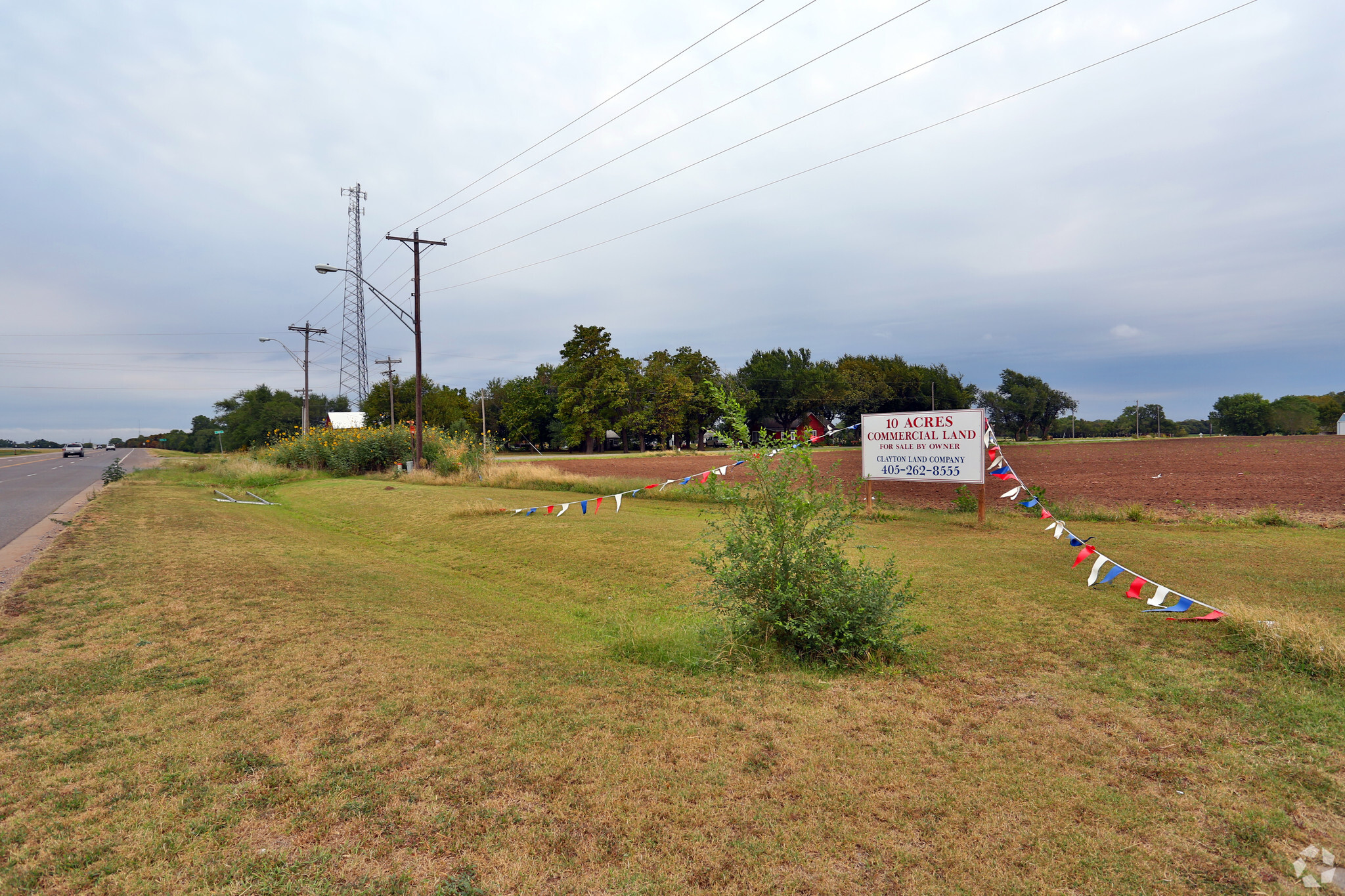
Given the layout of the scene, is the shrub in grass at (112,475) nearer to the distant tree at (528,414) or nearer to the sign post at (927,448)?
the sign post at (927,448)

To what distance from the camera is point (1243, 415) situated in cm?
11425

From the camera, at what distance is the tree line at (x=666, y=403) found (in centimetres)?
7169

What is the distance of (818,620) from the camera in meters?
4.99

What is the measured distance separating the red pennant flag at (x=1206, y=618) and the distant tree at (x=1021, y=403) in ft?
348

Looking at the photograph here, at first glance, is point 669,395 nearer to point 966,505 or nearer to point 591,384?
point 591,384

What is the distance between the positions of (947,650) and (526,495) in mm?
14773

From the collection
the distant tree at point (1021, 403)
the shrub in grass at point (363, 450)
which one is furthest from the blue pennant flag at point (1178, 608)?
the distant tree at point (1021, 403)

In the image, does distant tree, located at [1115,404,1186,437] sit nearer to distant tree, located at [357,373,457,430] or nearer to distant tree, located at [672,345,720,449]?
distant tree, located at [672,345,720,449]

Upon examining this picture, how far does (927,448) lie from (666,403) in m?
61.4

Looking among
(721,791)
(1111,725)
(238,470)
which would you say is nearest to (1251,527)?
(1111,725)

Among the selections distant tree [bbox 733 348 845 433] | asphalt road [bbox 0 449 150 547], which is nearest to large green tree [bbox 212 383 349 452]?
asphalt road [bbox 0 449 150 547]

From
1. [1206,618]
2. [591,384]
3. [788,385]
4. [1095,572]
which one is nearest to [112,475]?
[1095,572]

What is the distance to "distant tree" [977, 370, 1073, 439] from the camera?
10350 cm

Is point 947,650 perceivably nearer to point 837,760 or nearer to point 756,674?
point 756,674
